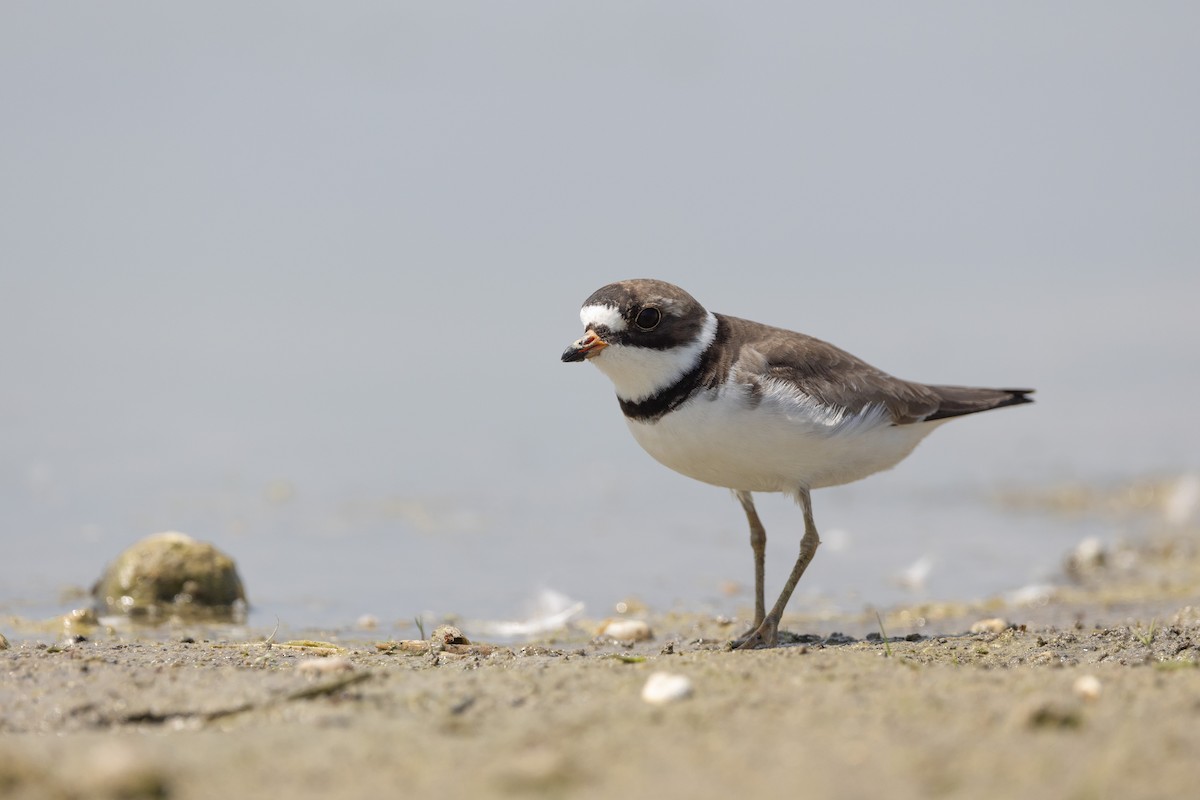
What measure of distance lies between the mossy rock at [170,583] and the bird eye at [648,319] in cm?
295

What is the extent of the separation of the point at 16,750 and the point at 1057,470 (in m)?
12.0

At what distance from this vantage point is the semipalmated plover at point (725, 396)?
537cm

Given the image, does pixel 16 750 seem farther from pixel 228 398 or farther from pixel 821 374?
pixel 228 398

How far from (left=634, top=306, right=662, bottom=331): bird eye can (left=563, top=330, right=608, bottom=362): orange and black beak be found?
17 centimetres

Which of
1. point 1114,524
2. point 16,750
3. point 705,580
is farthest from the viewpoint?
point 1114,524

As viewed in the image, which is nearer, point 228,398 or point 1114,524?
point 1114,524

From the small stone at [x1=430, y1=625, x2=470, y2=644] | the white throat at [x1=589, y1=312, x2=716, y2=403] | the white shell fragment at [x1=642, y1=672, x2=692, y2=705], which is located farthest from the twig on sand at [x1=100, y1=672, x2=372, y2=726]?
the white throat at [x1=589, y1=312, x2=716, y2=403]

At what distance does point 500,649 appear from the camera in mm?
5289

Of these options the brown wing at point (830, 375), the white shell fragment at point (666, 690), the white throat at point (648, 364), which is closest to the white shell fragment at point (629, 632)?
the white throat at point (648, 364)

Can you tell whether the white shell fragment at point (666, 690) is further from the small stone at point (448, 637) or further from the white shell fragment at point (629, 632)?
the white shell fragment at point (629, 632)

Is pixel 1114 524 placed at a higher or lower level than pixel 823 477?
lower

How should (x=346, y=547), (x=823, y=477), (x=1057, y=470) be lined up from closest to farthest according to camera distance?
(x=823, y=477)
(x=346, y=547)
(x=1057, y=470)

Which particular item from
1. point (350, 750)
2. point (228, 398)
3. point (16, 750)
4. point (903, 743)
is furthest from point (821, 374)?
point (228, 398)

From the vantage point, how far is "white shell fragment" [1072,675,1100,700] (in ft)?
11.5
